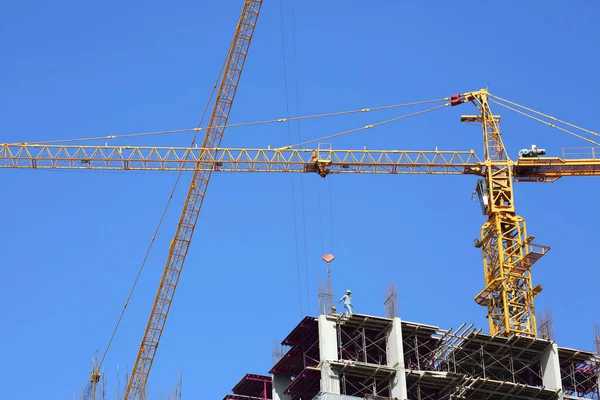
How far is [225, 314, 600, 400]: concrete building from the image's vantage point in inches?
4532

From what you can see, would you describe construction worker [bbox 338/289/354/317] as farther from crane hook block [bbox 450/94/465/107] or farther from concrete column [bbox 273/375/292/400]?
crane hook block [bbox 450/94/465/107]

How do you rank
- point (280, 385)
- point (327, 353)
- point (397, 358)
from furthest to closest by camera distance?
1. point (280, 385)
2. point (397, 358)
3. point (327, 353)

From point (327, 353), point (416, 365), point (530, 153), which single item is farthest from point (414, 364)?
point (530, 153)

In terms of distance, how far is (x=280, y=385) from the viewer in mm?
122875

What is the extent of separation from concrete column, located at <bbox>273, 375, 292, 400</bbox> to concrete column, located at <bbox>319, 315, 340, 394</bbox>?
28.6 feet

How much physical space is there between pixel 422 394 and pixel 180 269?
3683 centimetres

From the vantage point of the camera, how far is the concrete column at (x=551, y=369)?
12144 centimetres

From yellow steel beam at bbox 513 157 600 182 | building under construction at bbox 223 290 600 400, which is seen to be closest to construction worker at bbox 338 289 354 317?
building under construction at bbox 223 290 600 400

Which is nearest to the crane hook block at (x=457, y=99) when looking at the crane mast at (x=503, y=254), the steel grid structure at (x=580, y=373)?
the crane mast at (x=503, y=254)

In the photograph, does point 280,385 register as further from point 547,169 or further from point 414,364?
point 547,169

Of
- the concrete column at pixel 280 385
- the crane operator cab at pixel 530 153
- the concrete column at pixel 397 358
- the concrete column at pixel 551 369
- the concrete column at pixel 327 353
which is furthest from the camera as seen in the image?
the crane operator cab at pixel 530 153

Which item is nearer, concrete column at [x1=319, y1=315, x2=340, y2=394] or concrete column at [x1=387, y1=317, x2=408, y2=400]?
concrete column at [x1=319, y1=315, x2=340, y2=394]

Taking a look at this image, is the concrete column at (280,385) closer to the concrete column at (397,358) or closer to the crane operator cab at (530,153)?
the concrete column at (397,358)

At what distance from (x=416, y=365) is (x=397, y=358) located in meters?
3.85
